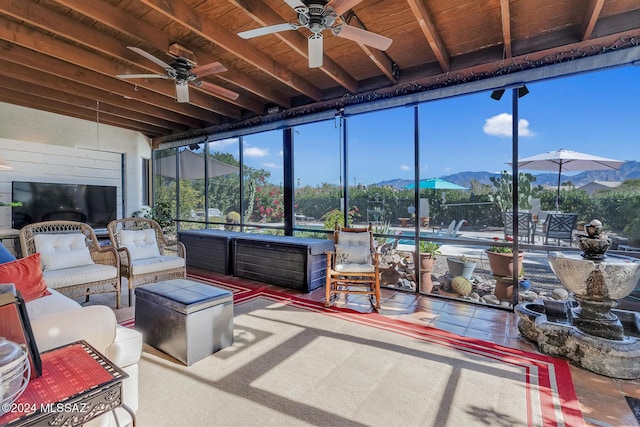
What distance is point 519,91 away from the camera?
3.49m

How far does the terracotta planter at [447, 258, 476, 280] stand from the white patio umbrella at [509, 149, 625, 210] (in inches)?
46.2

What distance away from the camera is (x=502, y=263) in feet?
12.1

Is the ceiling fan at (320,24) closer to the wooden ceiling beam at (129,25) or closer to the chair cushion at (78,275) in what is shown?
the wooden ceiling beam at (129,25)

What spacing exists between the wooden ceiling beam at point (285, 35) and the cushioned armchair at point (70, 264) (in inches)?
118

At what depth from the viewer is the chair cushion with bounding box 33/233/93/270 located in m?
3.24

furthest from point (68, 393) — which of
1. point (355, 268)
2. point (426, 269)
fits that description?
point (426, 269)

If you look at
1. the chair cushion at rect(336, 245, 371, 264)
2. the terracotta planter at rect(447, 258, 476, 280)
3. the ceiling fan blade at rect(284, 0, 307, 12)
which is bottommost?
the terracotta planter at rect(447, 258, 476, 280)

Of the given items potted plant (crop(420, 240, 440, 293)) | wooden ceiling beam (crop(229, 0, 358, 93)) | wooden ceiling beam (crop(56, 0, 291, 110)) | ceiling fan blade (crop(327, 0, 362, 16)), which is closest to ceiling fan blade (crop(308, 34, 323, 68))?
ceiling fan blade (crop(327, 0, 362, 16))

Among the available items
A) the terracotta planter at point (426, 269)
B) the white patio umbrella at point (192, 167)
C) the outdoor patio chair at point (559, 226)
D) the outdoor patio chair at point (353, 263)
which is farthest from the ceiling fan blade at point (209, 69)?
the outdoor patio chair at point (559, 226)

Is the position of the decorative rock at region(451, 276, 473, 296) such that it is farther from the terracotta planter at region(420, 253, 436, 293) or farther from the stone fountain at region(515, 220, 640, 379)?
the stone fountain at region(515, 220, 640, 379)

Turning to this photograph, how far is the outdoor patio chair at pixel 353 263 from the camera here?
362 centimetres

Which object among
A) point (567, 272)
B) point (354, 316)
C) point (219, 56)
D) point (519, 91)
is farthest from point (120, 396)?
point (519, 91)

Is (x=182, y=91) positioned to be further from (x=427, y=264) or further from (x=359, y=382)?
(x=427, y=264)

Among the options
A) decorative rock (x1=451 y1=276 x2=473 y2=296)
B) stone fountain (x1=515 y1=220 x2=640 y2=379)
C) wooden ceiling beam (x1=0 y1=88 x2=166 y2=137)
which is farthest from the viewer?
wooden ceiling beam (x1=0 y1=88 x2=166 y2=137)
